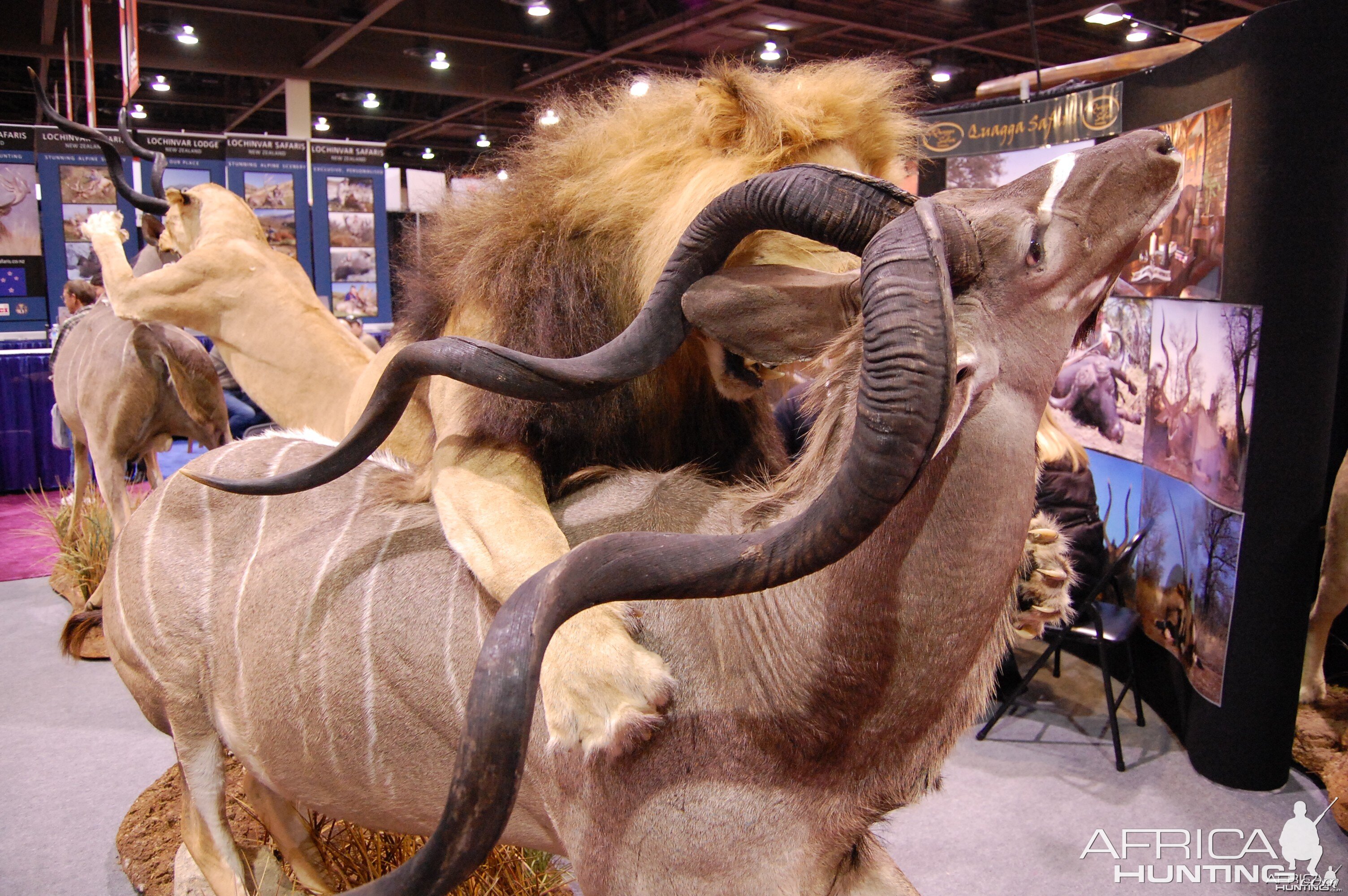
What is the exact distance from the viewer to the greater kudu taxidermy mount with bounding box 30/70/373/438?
8.39 feet

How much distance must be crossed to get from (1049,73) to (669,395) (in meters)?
3.38

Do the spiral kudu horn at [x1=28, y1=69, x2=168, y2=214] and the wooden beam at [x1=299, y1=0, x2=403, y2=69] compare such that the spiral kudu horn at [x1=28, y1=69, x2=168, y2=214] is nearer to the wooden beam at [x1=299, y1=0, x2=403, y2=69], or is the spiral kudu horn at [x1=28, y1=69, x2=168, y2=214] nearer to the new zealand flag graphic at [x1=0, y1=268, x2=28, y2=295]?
the wooden beam at [x1=299, y1=0, x2=403, y2=69]

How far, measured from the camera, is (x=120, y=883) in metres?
2.37

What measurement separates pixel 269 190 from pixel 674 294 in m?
5.56

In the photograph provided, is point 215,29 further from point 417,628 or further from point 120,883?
point 417,628

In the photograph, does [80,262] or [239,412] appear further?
[80,262]

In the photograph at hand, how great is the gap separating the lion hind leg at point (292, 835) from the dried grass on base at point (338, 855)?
2 centimetres

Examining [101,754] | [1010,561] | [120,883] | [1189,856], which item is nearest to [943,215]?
[1010,561]

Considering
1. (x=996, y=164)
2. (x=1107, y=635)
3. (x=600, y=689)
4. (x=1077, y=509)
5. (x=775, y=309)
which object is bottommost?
(x=1107, y=635)

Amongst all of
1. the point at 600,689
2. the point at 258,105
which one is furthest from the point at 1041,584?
the point at 258,105

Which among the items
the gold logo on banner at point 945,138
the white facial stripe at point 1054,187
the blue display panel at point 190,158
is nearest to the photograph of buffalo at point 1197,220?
the gold logo on banner at point 945,138

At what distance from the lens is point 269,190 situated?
571cm

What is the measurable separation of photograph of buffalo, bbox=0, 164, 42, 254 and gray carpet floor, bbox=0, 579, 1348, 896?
3.39 metres

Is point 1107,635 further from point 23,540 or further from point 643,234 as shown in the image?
point 23,540
